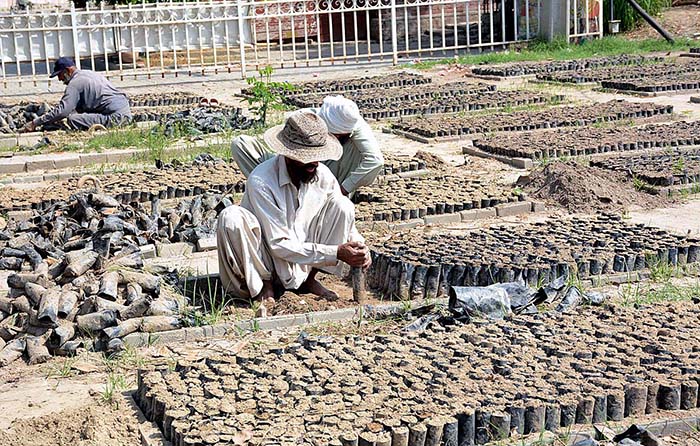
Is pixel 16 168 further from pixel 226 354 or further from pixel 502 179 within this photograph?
pixel 226 354

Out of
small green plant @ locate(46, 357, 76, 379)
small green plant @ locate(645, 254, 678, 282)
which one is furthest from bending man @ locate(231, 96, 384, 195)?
small green plant @ locate(46, 357, 76, 379)

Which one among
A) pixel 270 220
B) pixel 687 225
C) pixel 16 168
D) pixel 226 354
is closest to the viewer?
pixel 226 354

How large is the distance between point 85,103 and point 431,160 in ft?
15.7

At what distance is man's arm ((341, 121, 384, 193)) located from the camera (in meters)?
8.36

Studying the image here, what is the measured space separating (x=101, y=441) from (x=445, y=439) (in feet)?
4.91

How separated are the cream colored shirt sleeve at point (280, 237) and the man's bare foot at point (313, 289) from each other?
1.12 feet

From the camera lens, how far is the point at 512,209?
945cm

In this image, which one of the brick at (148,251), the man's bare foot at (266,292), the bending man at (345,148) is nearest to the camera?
the man's bare foot at (266,292)

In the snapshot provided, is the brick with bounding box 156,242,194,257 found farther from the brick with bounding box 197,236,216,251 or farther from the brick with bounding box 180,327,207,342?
the brick with bounding box 180,327,207,342

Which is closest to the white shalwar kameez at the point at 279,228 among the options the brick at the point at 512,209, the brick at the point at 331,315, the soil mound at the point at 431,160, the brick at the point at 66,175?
the brick at the point at 331,315

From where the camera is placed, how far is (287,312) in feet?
22.0

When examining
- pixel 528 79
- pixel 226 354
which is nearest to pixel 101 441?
pixel 226 354

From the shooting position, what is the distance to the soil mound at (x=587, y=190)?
9.51 metres

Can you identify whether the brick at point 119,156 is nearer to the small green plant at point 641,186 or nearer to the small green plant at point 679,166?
the small green plant at point 641,186
